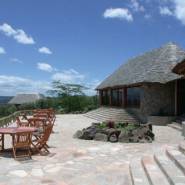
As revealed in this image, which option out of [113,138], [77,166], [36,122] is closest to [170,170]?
[77,166]

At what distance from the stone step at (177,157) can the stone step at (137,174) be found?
732 mm

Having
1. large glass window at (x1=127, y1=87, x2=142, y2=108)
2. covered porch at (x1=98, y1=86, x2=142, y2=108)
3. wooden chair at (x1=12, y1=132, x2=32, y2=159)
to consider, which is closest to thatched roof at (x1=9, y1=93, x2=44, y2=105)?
covered porch at (x1=98, y1=86, x2=142, y2=108)

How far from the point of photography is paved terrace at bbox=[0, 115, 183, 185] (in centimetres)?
720

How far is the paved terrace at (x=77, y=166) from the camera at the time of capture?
7.20 m

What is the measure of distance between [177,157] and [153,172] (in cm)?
82

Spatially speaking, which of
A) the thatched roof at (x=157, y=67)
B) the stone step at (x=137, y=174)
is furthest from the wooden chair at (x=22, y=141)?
the thatched roof at (x=157, y=67)

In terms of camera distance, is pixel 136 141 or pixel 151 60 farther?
pixel 151 60

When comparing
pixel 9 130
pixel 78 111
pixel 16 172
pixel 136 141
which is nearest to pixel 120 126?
pixel 136 141

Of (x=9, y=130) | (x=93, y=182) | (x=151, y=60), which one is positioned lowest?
(x=93, y=182)

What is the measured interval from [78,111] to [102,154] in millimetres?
26519

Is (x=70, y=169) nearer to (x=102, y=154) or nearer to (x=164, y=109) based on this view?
(x=102, y=154)

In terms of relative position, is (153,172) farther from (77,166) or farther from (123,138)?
(123,138)

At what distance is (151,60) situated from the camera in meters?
26.6

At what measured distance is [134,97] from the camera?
25.7 m
